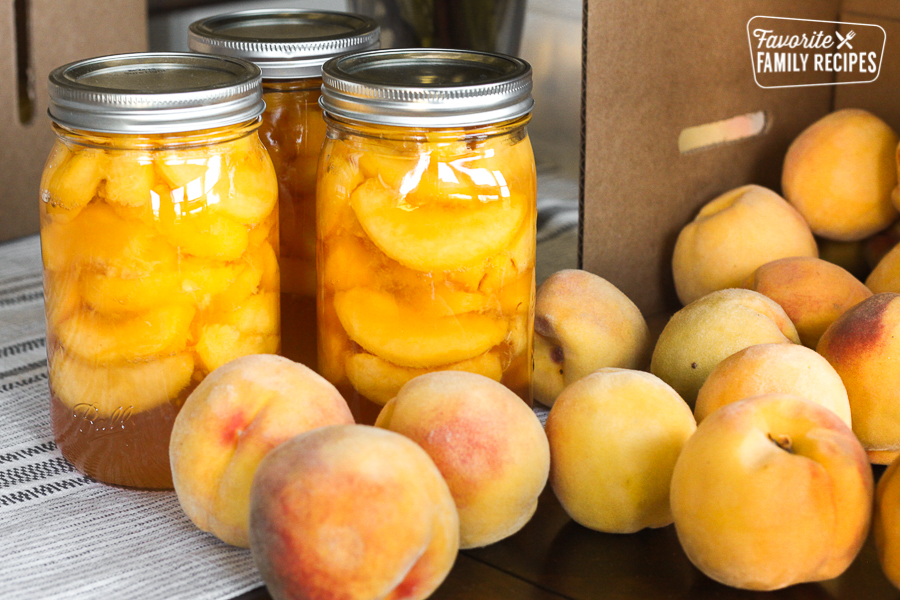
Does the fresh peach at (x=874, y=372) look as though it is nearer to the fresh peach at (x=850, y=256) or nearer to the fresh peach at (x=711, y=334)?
the fresh peach at (x=711, y=334)

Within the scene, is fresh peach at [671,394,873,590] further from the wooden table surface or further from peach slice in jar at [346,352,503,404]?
peach slice in jar at [346,352,503,404]

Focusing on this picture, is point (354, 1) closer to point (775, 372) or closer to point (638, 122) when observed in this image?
point (638, 122)

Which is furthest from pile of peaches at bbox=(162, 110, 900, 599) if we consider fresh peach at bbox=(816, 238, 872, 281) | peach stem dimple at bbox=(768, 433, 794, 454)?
fresh peach at bbox=(816, 238, 872, 281)

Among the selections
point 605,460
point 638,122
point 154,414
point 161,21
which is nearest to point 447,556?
point 605,460

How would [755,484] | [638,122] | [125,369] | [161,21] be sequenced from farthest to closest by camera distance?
[161,21] < [638,122] < [125,369] < [755,484]

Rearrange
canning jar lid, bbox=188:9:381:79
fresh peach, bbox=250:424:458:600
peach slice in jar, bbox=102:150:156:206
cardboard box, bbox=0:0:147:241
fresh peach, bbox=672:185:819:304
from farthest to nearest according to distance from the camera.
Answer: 1. cardboard box, bbox=0:0:147:241
2. fresh peach, bbox=672:185:819:304
3. canning jar lid, bbox=188:9:381:79
4. peach slice in jar, bbox=102:150:156:206
5. fresh peach, bbox=250:424:458:600

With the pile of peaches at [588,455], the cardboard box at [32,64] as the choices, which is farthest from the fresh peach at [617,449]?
the cardboard box at [32,64]

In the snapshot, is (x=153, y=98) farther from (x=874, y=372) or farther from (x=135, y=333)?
(x=874, y=372)
